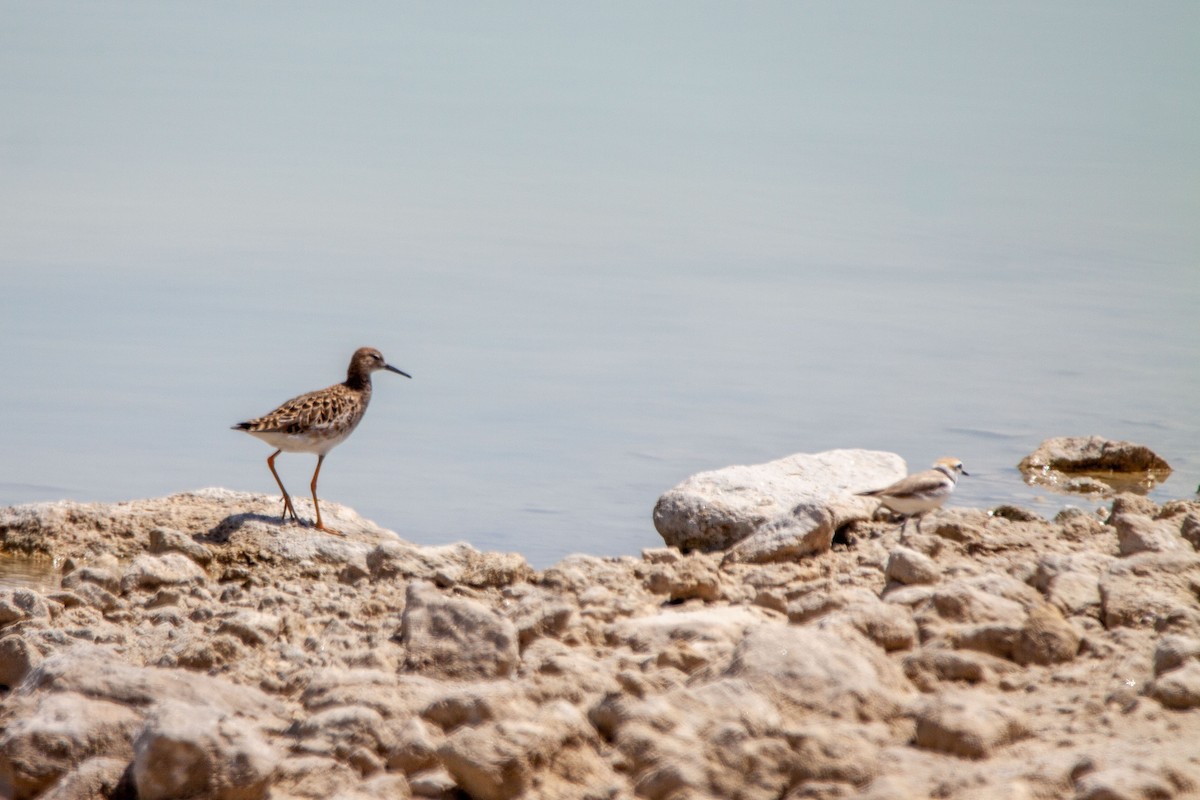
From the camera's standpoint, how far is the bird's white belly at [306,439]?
12422 mm

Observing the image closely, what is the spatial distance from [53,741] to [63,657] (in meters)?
0.61

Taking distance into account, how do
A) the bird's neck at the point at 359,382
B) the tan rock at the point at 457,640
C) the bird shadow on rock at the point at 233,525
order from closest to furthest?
the tan rock at the point at 457,640, the bird shadow on rock at the point at 233,525, the bird's neck at the point at 359,382

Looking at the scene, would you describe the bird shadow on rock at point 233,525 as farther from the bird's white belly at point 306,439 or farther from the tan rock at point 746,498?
the tan rock at point 746,498

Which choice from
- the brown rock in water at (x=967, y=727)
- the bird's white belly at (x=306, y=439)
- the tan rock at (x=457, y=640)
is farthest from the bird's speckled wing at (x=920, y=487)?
the bird's white belly at (x=306, y=439)

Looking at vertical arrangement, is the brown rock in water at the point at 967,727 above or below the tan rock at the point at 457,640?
above

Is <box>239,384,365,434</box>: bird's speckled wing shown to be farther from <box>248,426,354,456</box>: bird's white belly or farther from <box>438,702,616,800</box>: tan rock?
<box>438,702,616,800</box>: tan rock

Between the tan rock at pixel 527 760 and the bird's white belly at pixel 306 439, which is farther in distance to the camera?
the bird's white belly at pixel 306 439

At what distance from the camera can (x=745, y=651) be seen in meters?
5.50

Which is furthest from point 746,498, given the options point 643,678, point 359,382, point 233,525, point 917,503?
point 359,382

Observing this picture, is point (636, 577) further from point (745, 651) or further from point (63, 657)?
point (63, 657)

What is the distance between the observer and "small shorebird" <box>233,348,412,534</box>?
484 inches

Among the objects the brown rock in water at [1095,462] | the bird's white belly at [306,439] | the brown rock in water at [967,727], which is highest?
the brown rock in water at [967,727]

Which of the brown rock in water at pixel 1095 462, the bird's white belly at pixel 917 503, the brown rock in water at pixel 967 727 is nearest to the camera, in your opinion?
the brown rock in water at pixel 967 727

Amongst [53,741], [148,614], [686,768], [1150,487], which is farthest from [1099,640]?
[1150,487]
